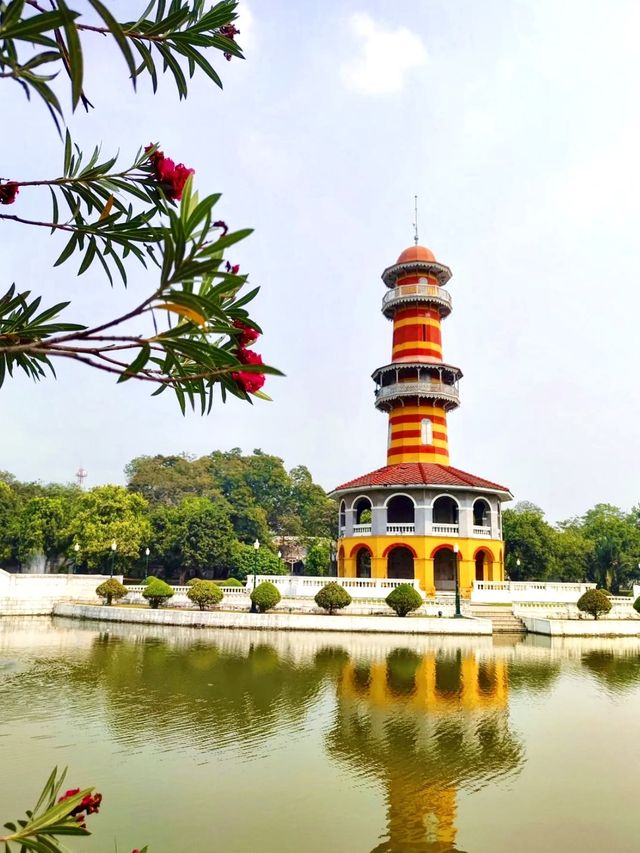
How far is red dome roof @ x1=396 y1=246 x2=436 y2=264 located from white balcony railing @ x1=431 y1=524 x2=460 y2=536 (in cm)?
1521

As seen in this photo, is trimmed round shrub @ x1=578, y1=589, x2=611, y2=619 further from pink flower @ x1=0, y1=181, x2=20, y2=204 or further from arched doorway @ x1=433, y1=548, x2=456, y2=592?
pink flower @ x1=0, y1=181, x2=20, y2=204

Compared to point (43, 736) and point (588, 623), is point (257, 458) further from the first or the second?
point (43, 736)

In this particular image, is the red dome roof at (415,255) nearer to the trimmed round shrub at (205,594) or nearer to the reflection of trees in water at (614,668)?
the trimmed round shrub at (205,594)

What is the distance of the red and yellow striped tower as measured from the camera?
3459 cm

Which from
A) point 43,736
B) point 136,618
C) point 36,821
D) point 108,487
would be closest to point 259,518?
point 108,487

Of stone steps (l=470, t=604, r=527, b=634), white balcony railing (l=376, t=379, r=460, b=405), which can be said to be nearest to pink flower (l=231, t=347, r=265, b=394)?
stone steps (l=470, t=604, r=527, b=634)

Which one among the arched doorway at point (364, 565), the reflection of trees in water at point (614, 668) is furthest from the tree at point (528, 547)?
the reflection of trees in water at point (614, 668)

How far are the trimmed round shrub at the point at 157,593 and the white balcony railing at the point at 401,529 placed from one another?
1097 cm

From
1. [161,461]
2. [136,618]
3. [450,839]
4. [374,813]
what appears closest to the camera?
[450,839]

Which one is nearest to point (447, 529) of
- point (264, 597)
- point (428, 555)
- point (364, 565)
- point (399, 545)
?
point (428, 555)

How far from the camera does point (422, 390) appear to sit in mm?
34156

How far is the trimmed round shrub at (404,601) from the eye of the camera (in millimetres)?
24609

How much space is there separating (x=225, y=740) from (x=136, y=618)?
17787 mm

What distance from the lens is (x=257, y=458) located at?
7006cm
